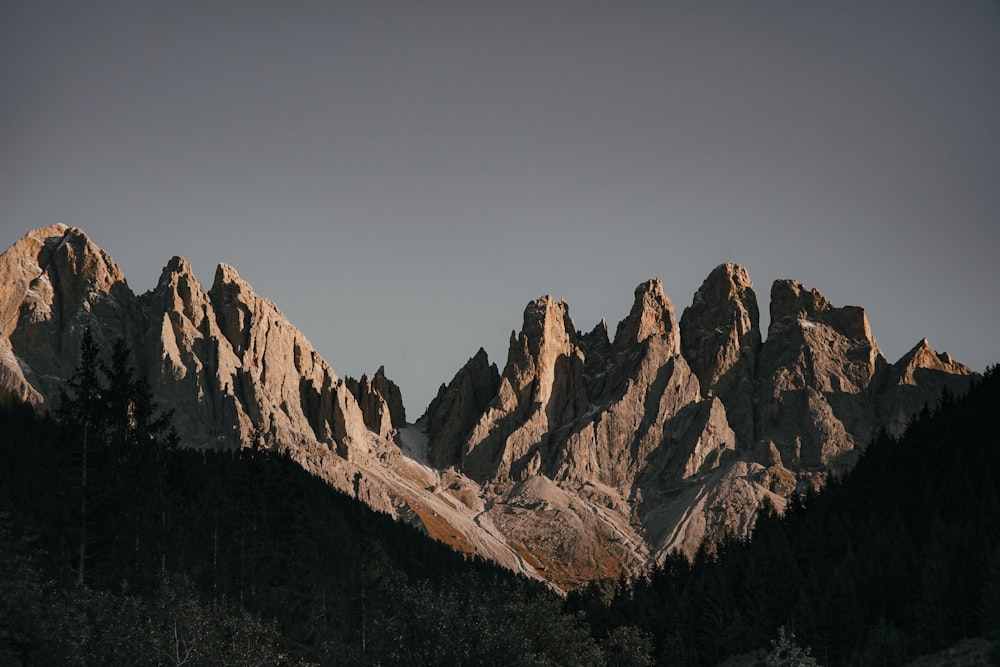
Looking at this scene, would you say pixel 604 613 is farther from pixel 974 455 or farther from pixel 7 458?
pixel 7 458

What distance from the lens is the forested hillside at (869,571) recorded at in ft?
311

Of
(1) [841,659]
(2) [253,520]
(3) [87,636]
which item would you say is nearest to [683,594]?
(1) [841,659]

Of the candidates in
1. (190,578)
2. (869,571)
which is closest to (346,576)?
(190,578)

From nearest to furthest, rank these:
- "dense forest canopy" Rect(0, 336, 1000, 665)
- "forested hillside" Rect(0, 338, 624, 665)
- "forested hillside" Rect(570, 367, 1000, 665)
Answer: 1. "forested hillside" Rect(0, 338, 624, 665)
2. "dense forest canopy" Rect(0, 336, 1000, 665)
3. "forested hillside" Rect(570, 367, 1000, 665)

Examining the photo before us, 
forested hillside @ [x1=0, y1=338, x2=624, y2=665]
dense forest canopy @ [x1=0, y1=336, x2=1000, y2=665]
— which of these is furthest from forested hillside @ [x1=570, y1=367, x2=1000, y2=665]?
forested hillside @ [x1=0, y1=338, x2=624, y2=665]

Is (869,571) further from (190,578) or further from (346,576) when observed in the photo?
(190,578)

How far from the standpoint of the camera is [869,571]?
10919 centimetres

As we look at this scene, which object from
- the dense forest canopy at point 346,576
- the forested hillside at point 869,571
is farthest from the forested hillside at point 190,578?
the forested hillside at point 869,571

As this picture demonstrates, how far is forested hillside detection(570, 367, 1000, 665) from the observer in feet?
311

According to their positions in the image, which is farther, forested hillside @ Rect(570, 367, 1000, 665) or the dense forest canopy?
forested hillside @ Rect(570, 367, 1000, 665)

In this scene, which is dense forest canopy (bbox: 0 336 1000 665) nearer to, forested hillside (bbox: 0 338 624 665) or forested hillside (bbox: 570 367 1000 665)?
forested hillside (bbox: 0 338 624 665)

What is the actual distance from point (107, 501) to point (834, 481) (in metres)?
128

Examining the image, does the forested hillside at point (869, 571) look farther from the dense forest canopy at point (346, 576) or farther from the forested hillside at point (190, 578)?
the forested hillside at point (190, 578)

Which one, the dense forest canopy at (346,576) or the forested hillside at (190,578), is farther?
the dense forest canopy at (346,576)
